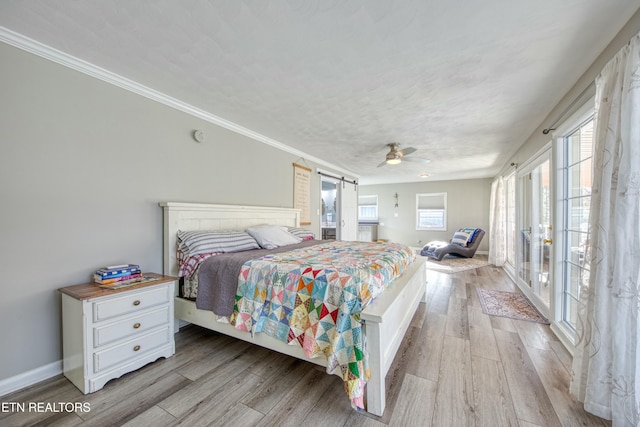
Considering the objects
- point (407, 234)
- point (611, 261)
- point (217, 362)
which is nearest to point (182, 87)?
point (217, 362)

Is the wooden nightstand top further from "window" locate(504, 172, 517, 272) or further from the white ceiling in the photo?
"window" locate(504, 172, 517, 272)

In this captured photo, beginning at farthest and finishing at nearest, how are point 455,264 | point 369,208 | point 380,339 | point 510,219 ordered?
point 369,208 < point 455,264 < point 510,219 < point 380,339

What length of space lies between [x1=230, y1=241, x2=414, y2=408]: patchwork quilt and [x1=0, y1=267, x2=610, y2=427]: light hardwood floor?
1.06 feet

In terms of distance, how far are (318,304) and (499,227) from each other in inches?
226

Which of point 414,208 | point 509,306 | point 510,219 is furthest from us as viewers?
point 414,208

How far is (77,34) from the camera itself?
1.71 meters

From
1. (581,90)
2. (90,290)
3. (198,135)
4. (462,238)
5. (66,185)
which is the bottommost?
(462,238)

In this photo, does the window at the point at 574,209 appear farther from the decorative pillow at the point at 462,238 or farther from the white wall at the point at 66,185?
the decorative pillow at the point at 462,238

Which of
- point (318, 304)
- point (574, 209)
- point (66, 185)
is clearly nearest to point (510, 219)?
point (574, 209)

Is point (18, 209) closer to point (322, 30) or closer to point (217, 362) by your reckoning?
point (217, 362)

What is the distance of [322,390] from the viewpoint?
173 centimetres

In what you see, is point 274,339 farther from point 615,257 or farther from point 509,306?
point 509,306

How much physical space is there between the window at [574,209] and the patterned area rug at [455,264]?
270cm

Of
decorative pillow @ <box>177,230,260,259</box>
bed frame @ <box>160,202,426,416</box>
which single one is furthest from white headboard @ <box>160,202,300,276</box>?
decorative pillow @ <box>177,230,260,259</box>
